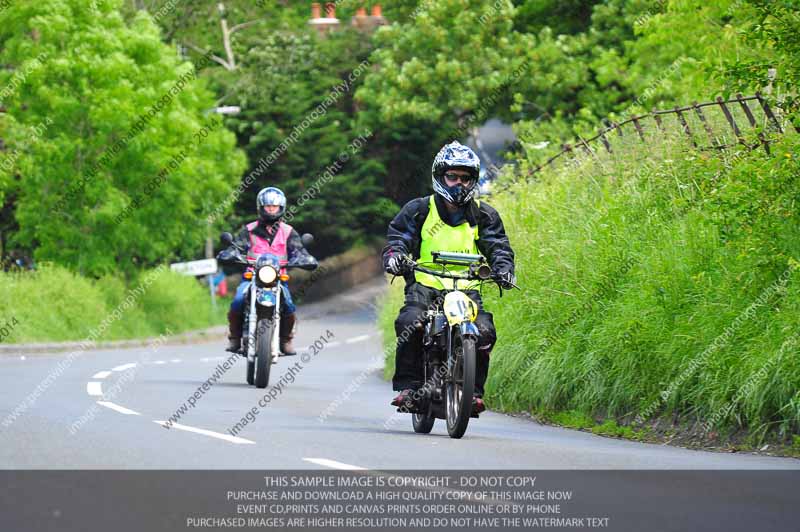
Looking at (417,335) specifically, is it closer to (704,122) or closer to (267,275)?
(704,122)

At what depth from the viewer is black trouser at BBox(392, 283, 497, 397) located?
1163cm

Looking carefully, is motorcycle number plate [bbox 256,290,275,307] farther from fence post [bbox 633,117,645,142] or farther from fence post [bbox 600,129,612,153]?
fence post [bbox 633,117,645,142]

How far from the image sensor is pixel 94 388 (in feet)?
58.5

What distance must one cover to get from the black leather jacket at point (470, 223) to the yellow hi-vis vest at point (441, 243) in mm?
39

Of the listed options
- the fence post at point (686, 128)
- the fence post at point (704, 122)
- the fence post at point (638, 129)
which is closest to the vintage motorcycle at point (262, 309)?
the fence post at point (638, 129)

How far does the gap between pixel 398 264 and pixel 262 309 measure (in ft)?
21.2

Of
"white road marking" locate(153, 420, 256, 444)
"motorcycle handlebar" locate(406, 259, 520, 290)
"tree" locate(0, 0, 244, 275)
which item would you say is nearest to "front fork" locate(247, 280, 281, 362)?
"white road marking" locate(153, 420, 256, 444)

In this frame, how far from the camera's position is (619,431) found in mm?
13227

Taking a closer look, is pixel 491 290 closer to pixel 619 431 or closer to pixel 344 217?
pixel 619 431

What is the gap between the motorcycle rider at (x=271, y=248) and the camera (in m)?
18.4

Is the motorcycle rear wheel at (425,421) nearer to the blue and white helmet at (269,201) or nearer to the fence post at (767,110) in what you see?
the fence post at (767,110)

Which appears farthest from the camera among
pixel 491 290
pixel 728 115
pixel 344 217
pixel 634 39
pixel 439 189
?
pixel 344 217

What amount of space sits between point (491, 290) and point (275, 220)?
8.25 feet

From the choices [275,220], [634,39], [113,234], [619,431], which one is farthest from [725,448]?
[634,39]
